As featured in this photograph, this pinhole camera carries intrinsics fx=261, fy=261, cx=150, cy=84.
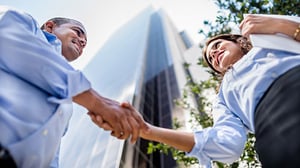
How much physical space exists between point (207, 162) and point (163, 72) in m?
16.0

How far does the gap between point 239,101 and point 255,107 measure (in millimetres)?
169

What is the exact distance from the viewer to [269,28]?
149 centimetres

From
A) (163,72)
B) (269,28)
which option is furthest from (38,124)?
(163,72)

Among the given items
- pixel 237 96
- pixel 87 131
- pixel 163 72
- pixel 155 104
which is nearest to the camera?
pixel 237 96

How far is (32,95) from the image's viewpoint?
3.51ft

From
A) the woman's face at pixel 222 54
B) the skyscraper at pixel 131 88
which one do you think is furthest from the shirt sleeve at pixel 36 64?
the skyscraper at pixel 131 88

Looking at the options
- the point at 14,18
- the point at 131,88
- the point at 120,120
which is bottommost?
the point at 131,88

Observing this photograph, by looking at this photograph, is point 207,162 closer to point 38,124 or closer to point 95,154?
point 38,124

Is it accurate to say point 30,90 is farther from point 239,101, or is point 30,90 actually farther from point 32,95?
point 239,101

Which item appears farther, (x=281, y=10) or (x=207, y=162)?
(x=281, y=10)

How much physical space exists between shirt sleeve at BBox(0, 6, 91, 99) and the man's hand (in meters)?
0.07

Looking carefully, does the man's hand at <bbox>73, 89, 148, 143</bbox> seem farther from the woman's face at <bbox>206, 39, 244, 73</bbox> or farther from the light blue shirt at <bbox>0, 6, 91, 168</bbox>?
the woman's face at <bbox>206, 39, 244, 73</bbox>

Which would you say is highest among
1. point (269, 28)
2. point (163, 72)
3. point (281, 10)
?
point (269, 28)

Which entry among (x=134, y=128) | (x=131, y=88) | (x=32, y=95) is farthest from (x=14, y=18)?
(x=131, y=88)
